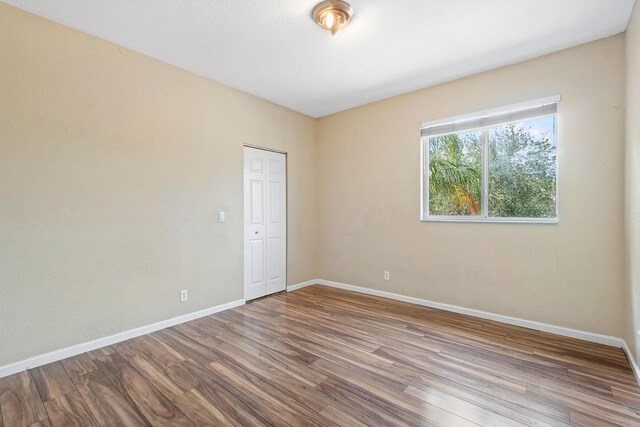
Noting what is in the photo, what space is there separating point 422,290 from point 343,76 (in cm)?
282

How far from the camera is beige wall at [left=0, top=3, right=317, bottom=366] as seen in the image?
2271 millimetres

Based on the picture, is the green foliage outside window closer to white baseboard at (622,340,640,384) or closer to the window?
the window

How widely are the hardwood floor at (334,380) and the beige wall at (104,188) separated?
0.43 meters

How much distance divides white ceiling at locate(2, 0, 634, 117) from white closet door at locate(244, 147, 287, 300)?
116 cm

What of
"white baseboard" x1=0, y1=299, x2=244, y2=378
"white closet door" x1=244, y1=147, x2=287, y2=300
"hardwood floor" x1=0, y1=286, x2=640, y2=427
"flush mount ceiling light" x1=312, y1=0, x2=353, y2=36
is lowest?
"hardwood floor" x1=0, y1=286, x2=640, y2=427

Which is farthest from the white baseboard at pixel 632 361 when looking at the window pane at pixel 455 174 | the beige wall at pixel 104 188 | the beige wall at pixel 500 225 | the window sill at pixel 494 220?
the beige wall at pixel 104 188

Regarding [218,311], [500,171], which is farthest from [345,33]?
[218,311]

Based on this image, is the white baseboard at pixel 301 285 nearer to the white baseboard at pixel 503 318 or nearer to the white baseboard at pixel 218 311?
the white baseboard at pixel 503 318

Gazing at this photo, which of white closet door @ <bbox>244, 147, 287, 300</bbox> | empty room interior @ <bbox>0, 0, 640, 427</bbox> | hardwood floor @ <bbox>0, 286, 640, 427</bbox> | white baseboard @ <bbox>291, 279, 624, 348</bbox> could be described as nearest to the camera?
hardwood floor @ <bbox>0, 286, 640, 427</bbox>

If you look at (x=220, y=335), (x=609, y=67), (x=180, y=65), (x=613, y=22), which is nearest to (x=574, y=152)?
(x=609, y=67)

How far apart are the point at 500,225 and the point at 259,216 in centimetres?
298

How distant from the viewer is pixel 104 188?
2.69 m

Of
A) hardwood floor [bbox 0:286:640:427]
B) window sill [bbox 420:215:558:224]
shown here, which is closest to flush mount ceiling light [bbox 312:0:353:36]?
window sill [bbox 420:215:558:224]

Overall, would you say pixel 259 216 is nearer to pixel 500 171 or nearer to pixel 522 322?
pixel 500 171
